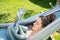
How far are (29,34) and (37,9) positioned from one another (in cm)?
661

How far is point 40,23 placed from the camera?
5137 mm

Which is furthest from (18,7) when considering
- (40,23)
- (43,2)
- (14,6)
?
(40,23)

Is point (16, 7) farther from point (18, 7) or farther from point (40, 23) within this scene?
point (40, 23)

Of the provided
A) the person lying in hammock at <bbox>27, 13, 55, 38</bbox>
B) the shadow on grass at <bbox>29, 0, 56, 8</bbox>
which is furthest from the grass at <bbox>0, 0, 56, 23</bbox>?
the person lying in hammock at <bbox>27, 13, 55, 38</bbox>

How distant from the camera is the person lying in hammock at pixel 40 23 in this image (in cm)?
495

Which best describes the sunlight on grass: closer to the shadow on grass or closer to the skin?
the shadow on grass

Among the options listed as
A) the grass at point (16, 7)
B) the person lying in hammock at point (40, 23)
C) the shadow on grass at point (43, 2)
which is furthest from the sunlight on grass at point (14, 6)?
the person lying in hammock at point (40, 23)

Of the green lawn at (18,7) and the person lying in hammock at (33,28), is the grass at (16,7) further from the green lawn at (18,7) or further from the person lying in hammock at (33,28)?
the person lying in hammock at (33,28)

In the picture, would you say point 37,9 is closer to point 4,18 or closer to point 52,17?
point 4,18

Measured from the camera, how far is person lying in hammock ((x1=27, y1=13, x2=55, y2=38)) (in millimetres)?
4945

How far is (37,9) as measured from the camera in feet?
37.4

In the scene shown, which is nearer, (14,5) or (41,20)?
(41,20)

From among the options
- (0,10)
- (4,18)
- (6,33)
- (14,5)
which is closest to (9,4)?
(14,5)

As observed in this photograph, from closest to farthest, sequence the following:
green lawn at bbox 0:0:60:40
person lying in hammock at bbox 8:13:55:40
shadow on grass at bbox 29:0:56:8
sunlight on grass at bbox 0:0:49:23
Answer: person lying in hammock at bbox 8:13:55:40 < green lawn at bbox 0:0:60:40 < sunlight on grass at bbox 0:0:49:23 < shadow on grass at bbox 29:0:56:8
